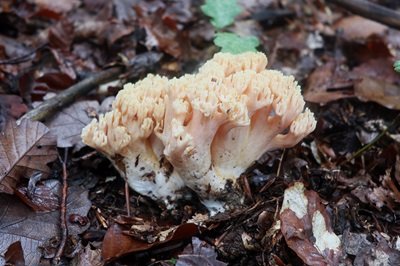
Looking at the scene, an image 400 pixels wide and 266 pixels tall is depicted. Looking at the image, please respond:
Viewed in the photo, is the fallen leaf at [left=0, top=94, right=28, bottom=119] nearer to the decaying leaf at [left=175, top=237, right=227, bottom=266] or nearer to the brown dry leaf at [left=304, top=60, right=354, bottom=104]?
the decaying leaf at [left=175, top=237, right=227, bottom=266]

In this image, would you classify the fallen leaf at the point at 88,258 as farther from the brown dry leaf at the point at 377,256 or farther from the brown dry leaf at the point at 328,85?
the brown dry leaf at the point at 328,85

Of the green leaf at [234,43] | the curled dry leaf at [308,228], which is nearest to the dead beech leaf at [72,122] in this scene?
the green leaf at [234,43]

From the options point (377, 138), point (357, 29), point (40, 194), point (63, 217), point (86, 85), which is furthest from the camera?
point (357, 29)

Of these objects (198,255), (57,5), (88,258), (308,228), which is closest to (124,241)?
(88,258)

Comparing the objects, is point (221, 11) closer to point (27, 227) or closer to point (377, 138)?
point (377, 138)

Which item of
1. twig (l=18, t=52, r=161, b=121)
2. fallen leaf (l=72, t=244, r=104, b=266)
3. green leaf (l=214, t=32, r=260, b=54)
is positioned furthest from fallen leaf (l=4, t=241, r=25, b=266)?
green leaf (l=214, t=32, r=260, b=54)

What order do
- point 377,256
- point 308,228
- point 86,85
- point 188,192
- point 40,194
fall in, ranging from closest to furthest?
point 377,256 → point 308,228 → point 40,194 → point 188,192 → point 86,85

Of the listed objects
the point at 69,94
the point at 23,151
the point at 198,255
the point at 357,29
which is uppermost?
the point at 23,151
